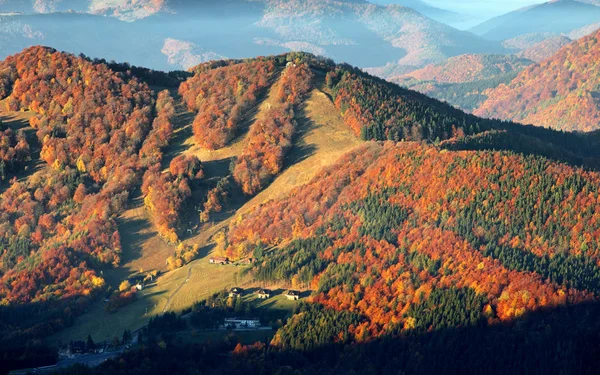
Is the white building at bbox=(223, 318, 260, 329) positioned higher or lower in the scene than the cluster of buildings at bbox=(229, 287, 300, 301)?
lower

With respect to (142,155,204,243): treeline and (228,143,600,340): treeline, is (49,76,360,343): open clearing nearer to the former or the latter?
(142,155,204,243): treeline

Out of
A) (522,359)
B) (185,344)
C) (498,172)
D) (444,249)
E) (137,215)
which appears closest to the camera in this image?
(522,359)

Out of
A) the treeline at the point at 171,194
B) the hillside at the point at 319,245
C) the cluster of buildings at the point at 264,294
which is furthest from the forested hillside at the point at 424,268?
the treeline at the point at 171,194

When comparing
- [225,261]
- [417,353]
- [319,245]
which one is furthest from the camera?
[225,261]

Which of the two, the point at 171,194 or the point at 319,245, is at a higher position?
the point at 171,194

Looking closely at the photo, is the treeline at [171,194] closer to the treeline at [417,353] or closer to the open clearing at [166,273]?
the open clearing at [166,273]

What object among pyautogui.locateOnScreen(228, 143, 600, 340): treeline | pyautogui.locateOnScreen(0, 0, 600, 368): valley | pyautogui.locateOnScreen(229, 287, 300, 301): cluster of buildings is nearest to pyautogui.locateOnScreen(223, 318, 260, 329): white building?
pyautogui.locateOnScreen(0, 0, 600, 368): valley

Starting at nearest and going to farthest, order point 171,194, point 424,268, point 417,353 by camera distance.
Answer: point 417,353 < point 424,268 < point 171,194

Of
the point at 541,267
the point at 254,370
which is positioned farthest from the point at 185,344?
the point at 541,267

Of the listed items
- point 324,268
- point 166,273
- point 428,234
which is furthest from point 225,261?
point 428,234

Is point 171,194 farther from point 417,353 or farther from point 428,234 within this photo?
point 417,353

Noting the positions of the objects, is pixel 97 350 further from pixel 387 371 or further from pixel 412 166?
pixel 412 166
